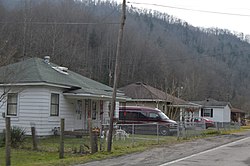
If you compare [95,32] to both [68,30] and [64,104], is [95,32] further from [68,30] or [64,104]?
[64,104]

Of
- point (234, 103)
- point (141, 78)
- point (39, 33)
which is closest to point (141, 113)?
point (39, 33)

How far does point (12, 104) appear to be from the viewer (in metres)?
25.8

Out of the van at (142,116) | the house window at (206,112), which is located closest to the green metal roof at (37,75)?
the van at (142,116)

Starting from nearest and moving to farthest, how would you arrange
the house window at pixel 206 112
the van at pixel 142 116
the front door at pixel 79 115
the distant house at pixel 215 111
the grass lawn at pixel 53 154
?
1. the grass lawn at pixel 53 154
2. the front door at pixel 79 115
3. the van at pixel 142 116
4. the distant house at pixel 215 111
5. the house window at pixel 206 112

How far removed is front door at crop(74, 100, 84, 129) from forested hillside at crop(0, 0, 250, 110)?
1027cm

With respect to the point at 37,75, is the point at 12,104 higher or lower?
lower

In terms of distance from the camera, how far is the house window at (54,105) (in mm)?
25673

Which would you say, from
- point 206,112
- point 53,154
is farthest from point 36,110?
point 206,112

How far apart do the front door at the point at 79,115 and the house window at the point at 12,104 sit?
4.22m

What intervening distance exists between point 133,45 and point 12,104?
52.4 metres

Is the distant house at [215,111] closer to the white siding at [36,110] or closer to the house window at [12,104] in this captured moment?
the white siding at [36,110]

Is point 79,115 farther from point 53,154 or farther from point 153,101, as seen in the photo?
point 153,101

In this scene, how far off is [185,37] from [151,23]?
7.91m

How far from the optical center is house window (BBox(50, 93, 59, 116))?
2567cm
